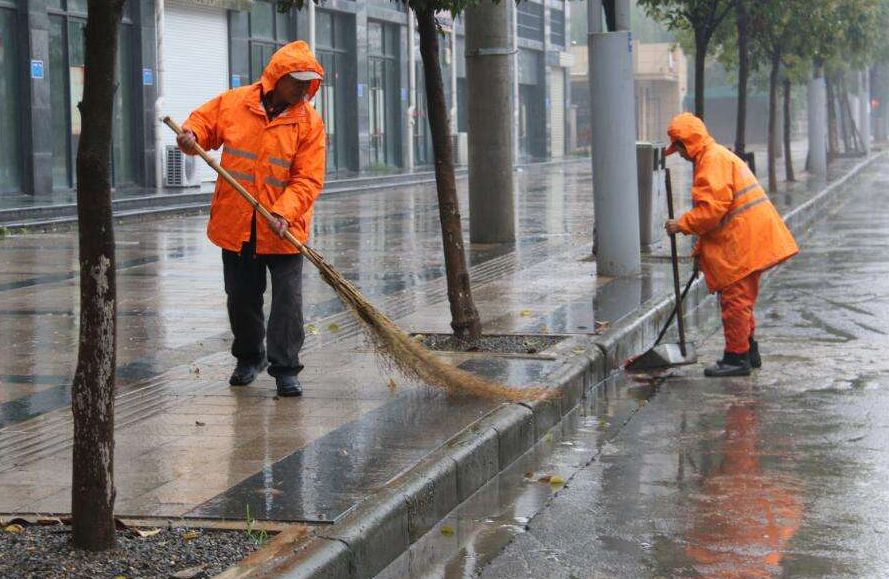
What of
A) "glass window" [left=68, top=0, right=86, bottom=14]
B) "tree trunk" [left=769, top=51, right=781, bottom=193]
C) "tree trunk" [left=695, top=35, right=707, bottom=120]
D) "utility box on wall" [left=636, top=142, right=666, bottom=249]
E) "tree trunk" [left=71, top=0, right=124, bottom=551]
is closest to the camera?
"tree trunk" [left=71, top=0, right=124, bottom=551]

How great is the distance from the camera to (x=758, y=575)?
5242 millimetres

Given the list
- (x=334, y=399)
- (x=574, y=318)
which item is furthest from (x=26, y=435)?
(x=574, y=318)

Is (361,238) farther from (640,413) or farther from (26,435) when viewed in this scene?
(26,435)

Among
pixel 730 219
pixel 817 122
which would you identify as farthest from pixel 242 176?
pixel 817 122

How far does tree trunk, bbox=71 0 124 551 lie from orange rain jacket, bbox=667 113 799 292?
5.15 m

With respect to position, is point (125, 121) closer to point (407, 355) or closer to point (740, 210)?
point (740, 210)

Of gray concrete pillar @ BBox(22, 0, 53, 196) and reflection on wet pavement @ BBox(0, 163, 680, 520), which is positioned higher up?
gray concrete pillar @ BBox(22, 0, 53, 196)

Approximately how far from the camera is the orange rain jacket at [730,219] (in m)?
9.34

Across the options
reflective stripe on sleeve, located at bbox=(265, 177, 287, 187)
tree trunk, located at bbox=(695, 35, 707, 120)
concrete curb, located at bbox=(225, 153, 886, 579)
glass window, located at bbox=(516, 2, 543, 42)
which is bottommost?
concrete curb, located at bbox=(225, 153, 886, 579)

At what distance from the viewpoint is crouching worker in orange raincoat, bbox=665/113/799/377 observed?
938 cm

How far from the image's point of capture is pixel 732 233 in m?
9.46

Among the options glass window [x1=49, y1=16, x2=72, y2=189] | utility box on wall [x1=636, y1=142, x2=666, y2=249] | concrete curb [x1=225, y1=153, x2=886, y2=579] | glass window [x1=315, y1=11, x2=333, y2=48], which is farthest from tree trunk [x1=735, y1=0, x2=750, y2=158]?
concrete curb [x1=225, y1=153, x2=886, y2=579]

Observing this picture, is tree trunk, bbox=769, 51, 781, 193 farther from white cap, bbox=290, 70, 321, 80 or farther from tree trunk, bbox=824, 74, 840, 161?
white cap, bbox=290, 70, 321, 80

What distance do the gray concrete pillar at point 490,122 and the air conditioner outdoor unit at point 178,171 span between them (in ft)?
42.4
